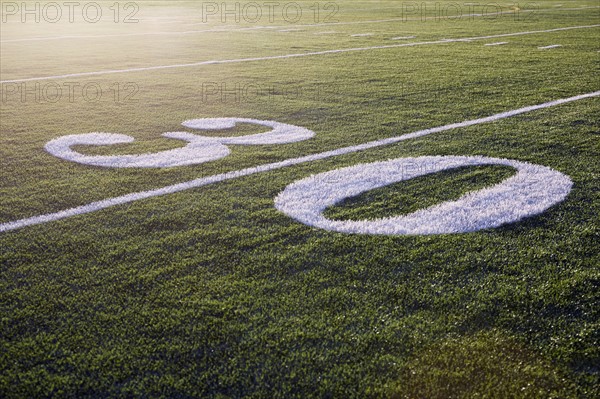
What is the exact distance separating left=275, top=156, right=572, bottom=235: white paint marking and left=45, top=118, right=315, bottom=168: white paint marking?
0.82 metres

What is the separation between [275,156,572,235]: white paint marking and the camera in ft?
9.35

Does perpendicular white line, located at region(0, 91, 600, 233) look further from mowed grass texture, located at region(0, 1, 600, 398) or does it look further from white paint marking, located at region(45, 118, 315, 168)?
white paint marking, located at region(45, 118, 315, 168)

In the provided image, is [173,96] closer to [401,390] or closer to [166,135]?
[166,135]

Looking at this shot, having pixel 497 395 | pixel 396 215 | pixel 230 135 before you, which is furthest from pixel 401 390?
pixel 230 135

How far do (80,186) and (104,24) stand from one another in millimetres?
13598

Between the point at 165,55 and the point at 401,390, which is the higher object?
the point at 165,55

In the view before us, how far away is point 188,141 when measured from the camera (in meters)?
4.43

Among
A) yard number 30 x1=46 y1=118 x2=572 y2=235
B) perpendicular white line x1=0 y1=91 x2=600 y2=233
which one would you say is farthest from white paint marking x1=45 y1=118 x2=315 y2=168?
perpendicular white line x1=0 y1=91 x2=600 y2=233

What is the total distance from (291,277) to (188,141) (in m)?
2.28

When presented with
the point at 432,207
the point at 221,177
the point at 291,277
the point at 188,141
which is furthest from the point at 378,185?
the point at 188,141

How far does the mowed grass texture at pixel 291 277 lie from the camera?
5.95 feet

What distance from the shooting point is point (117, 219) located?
9.71ft

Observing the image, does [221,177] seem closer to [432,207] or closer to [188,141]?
[188,141]

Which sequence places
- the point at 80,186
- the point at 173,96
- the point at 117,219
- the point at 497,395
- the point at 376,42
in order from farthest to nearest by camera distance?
the point at 376,42 < the point at 173,96 < the point at 80,186 < the point at 117,219 < the point at 497,395
